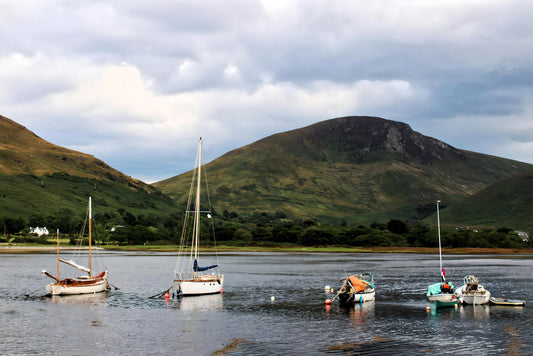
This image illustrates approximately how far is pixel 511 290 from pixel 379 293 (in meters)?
22.4

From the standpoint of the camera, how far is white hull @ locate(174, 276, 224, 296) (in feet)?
245

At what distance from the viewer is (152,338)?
4616 cm

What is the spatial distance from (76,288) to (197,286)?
59.9ft

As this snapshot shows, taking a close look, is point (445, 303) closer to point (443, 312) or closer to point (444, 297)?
point (444, 297)

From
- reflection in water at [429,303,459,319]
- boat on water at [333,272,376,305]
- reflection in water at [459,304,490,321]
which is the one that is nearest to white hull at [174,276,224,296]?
boat on water at [333,272,376,305]

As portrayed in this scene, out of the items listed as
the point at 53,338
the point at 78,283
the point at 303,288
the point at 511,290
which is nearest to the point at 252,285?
the point at 303,288

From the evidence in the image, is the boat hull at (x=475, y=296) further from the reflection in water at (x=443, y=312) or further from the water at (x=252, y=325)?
the reflection in water at (x=443, y=312)

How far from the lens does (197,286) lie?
2970 inches

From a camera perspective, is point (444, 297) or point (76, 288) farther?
point (76, 288)

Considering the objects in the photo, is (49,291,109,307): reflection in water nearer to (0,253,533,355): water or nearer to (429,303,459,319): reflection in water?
(0,253,533,355): water

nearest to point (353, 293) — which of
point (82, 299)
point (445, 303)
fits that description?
point (445, 303)

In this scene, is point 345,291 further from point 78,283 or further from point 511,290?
point 78,283

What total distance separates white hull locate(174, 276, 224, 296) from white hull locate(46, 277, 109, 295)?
43.4ft

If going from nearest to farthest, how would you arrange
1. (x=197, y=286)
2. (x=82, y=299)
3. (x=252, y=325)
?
(x=252, y=325)
(x=82, y=299)
(x=197, y=286)
